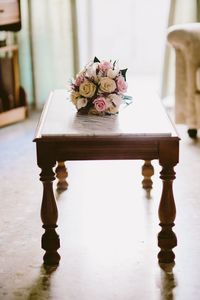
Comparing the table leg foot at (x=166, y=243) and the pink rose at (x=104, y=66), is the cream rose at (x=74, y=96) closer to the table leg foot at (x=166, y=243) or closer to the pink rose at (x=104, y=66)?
the pink rose at (x=104, y=66)

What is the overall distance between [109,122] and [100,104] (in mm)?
96

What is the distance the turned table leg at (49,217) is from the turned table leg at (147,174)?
873 millimetres

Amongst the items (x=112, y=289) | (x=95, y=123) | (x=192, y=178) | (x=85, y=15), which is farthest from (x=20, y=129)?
(x=112, y=289)

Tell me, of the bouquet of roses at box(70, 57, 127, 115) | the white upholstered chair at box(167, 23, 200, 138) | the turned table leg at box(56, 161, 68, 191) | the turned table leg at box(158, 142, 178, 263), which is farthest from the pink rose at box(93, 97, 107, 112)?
the white upholstered chair at box(167, 23, 200, 138)

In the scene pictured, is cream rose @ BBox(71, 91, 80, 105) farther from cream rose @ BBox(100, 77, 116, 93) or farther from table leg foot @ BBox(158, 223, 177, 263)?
table leg foot @ BBox(158, 223, 177, 263)

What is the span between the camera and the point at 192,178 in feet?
9.63

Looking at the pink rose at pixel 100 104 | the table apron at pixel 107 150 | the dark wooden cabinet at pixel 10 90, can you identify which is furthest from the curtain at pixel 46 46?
the table apron at pixel 107 150

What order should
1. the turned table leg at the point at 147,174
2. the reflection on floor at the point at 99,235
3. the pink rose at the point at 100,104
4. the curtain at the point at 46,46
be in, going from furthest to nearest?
the curtain at the point at 46,46
the turned table leg at the point at 147,174
the pink rose at the point at 100,104
the reflection on floor at the point at 99,235

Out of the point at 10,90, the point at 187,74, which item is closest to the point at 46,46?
the point at 10,90

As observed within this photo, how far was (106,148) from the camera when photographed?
6.37 ft

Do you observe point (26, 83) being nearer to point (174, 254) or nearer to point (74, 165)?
point (74, 165)

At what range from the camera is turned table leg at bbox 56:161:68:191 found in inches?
109

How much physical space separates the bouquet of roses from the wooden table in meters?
0.07

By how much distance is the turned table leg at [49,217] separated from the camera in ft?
6.37
